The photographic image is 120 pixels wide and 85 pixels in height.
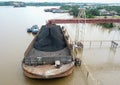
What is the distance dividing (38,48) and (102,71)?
6.23 meters

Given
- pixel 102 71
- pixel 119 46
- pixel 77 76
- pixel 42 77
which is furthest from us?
pixel 119 46

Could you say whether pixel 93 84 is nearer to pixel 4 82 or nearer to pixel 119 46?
pixel 4 82

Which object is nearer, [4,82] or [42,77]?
[42,77]

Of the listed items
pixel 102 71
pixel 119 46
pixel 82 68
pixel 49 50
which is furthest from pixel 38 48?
pixel 119 46

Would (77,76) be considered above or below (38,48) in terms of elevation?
below

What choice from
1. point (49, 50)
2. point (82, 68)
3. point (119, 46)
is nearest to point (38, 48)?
Answer: point (49, 50)

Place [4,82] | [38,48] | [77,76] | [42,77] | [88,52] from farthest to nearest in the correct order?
[88,52], [38,48], [77,76], [4,82], [42,77]

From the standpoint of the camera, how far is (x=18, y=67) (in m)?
16.6

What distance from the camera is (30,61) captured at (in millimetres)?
14406

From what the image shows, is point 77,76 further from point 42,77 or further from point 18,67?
point 18,67

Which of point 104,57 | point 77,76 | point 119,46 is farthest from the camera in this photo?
point 119,46

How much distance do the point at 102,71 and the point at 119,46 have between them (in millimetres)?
8469

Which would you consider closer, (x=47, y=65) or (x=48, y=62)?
(x=47, y=65)

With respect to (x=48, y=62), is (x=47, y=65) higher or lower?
lower
